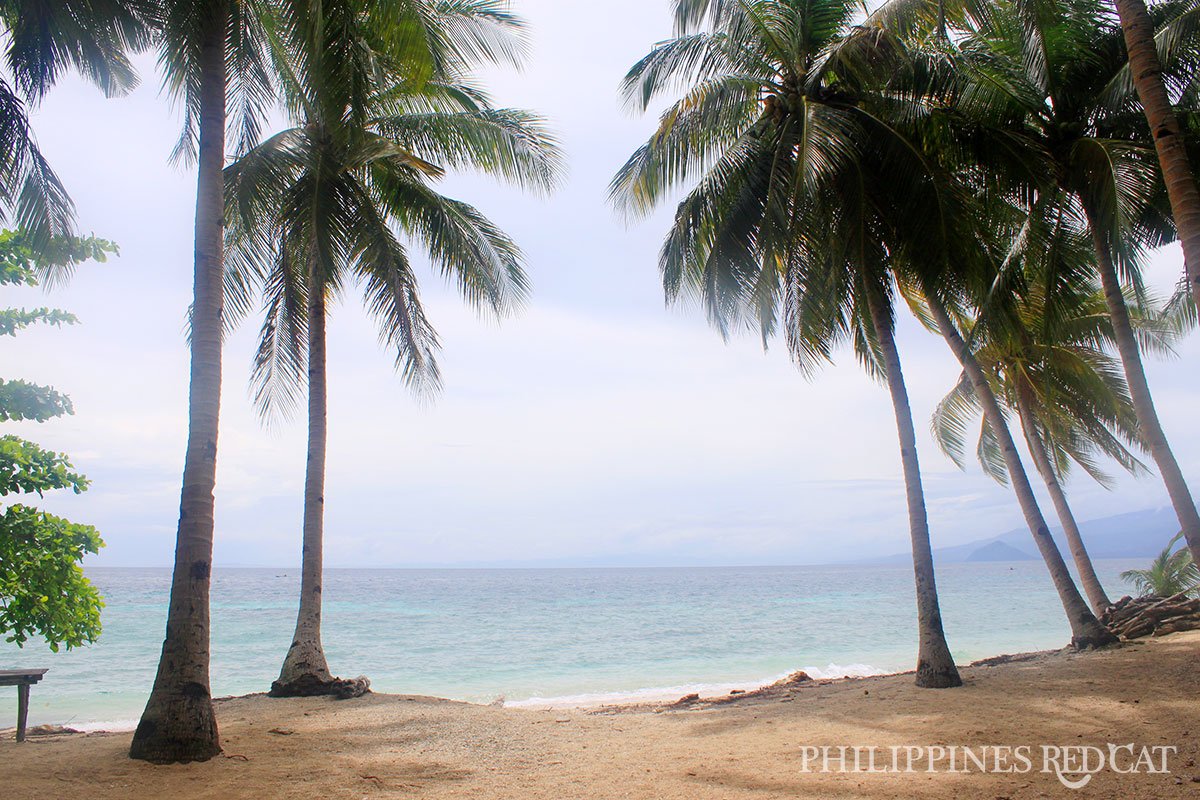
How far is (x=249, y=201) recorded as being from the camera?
9359 mm

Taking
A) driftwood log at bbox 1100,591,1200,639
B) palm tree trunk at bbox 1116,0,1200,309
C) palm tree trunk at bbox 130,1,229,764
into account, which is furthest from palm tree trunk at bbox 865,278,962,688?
A: palm tree trunk at bbox 130,1,229,764

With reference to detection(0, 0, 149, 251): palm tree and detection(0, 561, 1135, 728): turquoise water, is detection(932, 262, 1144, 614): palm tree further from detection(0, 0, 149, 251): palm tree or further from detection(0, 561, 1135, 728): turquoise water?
detection(0, 0, 149, 251): palm tree

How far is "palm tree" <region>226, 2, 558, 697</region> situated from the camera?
30.6 ft

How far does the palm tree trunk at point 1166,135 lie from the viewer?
5.76m

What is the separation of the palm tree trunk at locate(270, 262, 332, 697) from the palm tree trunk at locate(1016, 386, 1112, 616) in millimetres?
11149

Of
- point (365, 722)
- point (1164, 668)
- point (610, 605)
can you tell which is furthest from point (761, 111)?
point (610, 605)

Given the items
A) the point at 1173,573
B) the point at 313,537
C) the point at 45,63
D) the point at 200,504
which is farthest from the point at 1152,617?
the point at 45,63

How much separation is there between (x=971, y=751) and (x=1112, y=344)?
11742 millimetres

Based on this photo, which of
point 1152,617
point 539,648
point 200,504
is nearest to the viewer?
point 200,504

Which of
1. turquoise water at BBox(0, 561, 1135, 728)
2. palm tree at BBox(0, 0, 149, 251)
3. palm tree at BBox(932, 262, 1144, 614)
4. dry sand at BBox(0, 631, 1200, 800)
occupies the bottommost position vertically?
turquoise water at BBox(0, 561, 1135, 728)

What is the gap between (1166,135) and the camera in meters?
5.91

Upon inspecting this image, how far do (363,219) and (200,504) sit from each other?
5.55 m

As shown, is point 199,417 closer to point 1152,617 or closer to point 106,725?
point 106,725

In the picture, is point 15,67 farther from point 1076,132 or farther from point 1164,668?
point 1164,668
